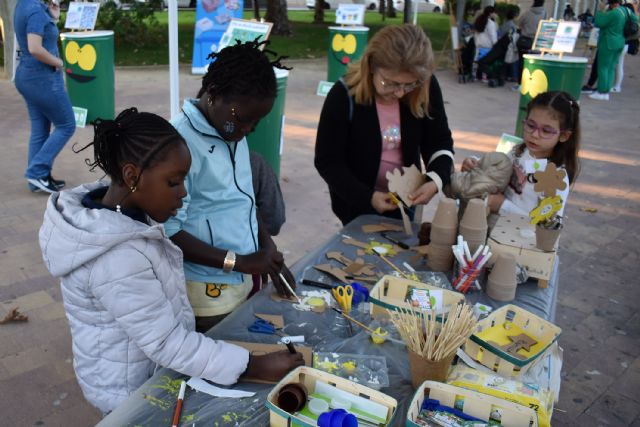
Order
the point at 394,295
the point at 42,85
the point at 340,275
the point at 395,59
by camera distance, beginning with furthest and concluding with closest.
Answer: the point at 42,85, the point at 395,59, the point at 340,275, the point at 394,295

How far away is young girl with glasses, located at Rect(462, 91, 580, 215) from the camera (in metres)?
2.51

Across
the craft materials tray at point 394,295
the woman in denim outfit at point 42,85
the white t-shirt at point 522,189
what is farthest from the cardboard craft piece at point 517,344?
the woman in denim outfit at point 42,85

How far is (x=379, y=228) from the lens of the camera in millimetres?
2504

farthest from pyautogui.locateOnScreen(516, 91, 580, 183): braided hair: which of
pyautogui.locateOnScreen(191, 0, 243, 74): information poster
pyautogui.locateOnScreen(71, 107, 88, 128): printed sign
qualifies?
pyautogui.locateOnScreen(191, 0, 243, 74): information poster

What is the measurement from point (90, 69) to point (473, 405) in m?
6.59

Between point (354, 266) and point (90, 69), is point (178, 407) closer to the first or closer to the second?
point (354, 266)

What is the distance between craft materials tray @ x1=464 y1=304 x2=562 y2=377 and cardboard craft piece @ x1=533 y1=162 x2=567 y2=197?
590 millimetres

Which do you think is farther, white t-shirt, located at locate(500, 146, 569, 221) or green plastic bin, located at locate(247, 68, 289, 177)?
green plastic bin, located at locate(247, 68, 289, 177)

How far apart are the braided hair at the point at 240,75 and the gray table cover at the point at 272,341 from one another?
0.67 metres

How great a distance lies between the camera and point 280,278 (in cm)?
187

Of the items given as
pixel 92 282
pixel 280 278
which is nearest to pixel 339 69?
pixel 280 278

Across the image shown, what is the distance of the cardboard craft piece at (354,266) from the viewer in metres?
2.08

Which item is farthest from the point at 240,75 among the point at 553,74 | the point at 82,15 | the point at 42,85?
the point at 82,15

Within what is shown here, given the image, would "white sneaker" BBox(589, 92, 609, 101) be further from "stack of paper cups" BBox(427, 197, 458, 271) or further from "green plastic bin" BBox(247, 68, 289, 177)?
"stack of paper cups" BBox(427, 197, 458, 271)
